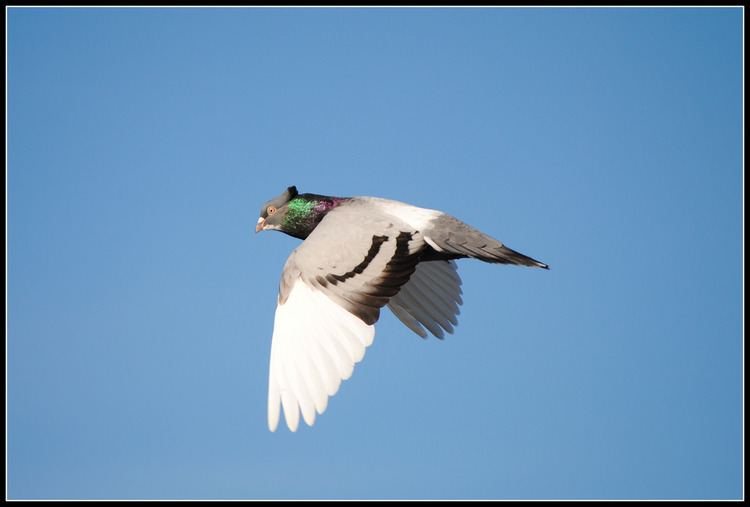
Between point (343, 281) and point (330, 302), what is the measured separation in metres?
0.34

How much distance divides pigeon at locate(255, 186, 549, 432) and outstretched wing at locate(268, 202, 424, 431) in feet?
0.04

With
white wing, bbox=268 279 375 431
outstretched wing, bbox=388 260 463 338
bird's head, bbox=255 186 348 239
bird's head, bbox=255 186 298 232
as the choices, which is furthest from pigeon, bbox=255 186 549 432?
outstretched wing, bbox=388 260 463 338

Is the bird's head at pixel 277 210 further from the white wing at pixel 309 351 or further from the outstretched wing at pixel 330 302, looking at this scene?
the white wing at pixel 309 351

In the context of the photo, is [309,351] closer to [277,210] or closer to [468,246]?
[468,246]

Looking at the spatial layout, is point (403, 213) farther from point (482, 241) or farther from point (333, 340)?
point (333, 340)

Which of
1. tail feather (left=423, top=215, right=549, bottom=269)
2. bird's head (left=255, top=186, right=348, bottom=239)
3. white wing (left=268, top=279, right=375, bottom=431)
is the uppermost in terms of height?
bird's head (left=255, top=186, right=348, bottom=239)

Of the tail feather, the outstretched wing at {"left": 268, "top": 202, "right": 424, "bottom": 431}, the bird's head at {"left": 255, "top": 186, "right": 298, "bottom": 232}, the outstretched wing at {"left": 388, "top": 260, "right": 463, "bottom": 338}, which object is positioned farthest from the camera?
the outstretched wing at {"left": 388, "top": 260, "right": 463, "bottom": 338}

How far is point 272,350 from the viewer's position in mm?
14289

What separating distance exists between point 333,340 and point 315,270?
127 centimetres

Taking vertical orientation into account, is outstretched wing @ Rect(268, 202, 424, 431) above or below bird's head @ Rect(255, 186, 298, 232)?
below

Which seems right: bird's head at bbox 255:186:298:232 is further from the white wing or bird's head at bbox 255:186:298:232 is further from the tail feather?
the white wing

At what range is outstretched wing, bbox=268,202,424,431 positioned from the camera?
13.5m

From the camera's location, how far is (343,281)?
14.5 meters

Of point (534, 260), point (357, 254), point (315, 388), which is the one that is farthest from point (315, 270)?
point (534, 260)
